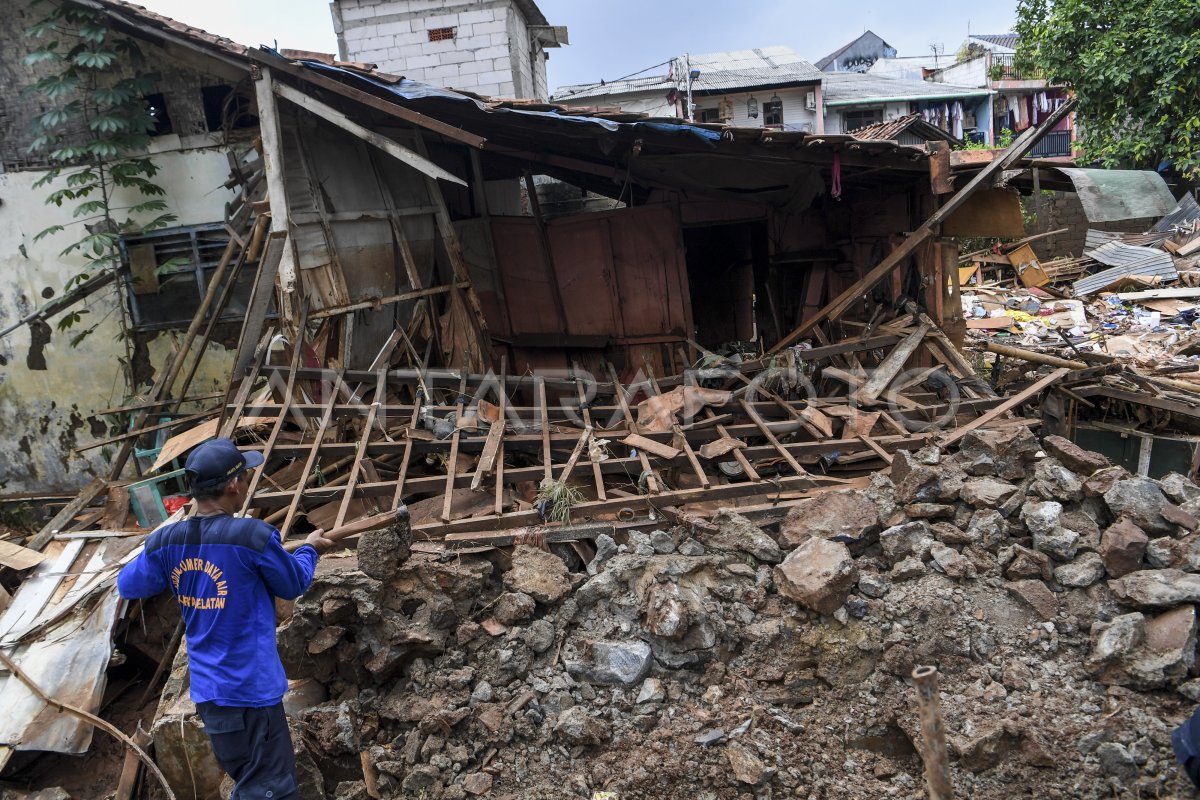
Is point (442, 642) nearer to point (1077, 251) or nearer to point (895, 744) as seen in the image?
point (895, 744)

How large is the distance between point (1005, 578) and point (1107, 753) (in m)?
1.06

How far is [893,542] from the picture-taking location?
4340 mm

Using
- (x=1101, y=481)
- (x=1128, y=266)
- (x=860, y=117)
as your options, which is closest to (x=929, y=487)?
(x=1101, y=481)

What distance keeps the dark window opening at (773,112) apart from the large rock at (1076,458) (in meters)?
20.7

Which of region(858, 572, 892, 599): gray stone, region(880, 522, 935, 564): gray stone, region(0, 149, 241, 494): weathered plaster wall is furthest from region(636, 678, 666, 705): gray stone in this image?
region(0, 149, 241, 494): weathered plaster wall

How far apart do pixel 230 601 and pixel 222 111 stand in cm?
701

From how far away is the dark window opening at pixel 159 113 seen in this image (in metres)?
8.24

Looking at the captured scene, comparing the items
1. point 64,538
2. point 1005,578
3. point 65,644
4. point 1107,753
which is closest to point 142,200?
point 64,538

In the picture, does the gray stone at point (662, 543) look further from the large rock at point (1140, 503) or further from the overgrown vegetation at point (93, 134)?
the overgrown vegetation at point (93, 134)

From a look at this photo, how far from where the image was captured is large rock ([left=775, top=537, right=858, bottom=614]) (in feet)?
13.0

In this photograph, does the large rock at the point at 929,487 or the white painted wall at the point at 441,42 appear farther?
the white painted wall at the point at 441,42

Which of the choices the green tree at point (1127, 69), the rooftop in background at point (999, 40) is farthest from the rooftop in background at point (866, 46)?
the green tree at point (1127, 69)

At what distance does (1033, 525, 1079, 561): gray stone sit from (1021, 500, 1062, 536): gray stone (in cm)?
2

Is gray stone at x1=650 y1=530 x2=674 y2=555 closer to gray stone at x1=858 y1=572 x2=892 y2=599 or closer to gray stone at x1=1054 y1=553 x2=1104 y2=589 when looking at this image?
gray stone at x1=858 y1=572 x2=892 y2=599
